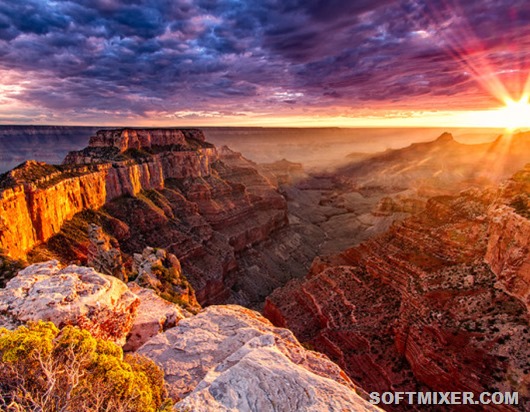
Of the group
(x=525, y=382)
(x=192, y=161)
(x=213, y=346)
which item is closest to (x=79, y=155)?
(x=192, y=161)

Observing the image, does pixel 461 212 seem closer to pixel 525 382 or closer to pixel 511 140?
pixel 525 382

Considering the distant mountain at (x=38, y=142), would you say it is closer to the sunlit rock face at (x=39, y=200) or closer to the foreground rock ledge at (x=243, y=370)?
the sunlit rock face at (x=39, y=200)

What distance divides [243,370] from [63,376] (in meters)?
7.14

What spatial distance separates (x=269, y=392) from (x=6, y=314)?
1236 centimetres

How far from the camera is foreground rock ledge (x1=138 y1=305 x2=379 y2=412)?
13.3 m

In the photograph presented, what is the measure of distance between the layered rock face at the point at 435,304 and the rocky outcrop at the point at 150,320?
20570 millimetres

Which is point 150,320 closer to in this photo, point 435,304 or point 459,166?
point 435,304

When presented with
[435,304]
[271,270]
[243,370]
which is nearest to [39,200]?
[243,370]

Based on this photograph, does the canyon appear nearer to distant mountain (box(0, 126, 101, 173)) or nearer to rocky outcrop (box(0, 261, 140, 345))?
rocky outcrop (box(0, 261, 140, 345))

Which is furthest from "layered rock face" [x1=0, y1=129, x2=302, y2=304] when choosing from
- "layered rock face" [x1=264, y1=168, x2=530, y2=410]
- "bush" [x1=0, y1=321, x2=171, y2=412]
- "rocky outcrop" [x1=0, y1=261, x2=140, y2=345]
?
"bush" [x1=0, y1=321, x2=171, y2=412]

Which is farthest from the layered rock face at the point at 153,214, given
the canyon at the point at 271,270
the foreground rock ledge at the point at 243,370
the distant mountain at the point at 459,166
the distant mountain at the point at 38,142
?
the distant mountain at the point at 38,142

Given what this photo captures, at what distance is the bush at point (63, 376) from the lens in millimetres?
9961

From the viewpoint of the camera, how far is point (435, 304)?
108ft

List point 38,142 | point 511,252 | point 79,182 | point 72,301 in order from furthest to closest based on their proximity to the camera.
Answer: point 38,142, point 79,182, point 511,252, point 72,301
